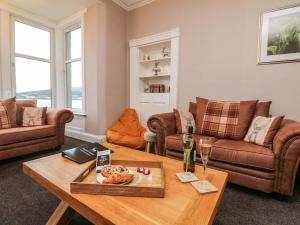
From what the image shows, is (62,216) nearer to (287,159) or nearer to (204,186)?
(204,186)

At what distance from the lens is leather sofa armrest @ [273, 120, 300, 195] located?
1431 mm

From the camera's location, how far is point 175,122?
235cm

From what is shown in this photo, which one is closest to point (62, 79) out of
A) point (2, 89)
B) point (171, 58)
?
point (2, 89)

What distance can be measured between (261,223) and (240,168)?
0.47m

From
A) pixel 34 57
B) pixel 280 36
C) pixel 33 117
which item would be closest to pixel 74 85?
pixel 34 57

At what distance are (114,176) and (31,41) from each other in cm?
399

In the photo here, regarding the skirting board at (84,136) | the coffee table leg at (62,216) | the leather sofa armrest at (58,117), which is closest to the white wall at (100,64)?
the skirting board at (84,136)

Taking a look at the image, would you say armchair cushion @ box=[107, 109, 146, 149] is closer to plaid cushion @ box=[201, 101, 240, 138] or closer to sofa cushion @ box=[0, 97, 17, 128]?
plaid cushion @ box=[201, 101, 240, 138]

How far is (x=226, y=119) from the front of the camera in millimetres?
2127

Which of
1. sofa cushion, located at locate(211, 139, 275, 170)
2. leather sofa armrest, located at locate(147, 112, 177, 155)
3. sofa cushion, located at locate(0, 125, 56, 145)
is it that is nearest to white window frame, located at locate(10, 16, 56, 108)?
sofa cushion, located at locate(0, 125, 56, 145)

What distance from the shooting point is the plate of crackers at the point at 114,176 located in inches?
35.1

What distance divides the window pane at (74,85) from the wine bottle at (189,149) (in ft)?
10.6

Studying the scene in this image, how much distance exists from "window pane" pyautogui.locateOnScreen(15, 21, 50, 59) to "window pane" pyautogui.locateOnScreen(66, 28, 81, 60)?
0.47 m

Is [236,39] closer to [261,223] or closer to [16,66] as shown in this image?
[261,223]
